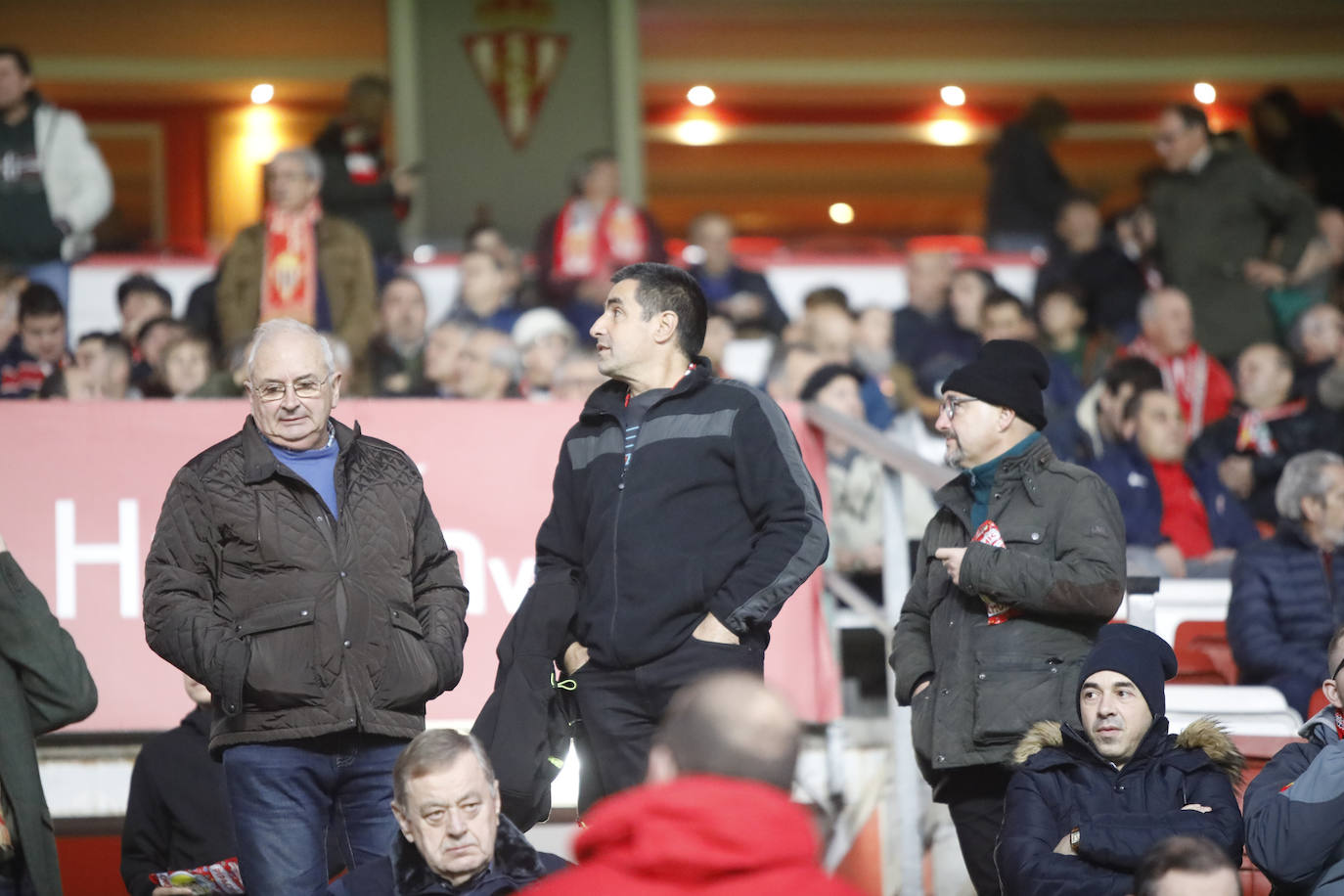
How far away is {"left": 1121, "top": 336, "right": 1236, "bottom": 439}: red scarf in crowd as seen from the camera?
33.9 feet

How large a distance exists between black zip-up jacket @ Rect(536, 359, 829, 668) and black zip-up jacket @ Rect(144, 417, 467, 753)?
0.41 meters

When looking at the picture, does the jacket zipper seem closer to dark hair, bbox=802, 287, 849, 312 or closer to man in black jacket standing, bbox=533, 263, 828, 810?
man in black jacket standing, bbox=533, 263, 828, 810

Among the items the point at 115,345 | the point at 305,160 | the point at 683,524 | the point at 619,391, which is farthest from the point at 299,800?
the point at 305,160

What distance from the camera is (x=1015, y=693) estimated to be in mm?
4965

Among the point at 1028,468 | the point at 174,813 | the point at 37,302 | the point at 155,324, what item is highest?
the point at 37,302

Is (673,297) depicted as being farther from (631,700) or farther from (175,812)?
(175,812)

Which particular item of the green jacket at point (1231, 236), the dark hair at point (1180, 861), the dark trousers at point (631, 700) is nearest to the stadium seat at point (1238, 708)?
the dark hair at point (1180, 861)

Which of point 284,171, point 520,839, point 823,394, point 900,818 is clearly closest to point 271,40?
point 284,171

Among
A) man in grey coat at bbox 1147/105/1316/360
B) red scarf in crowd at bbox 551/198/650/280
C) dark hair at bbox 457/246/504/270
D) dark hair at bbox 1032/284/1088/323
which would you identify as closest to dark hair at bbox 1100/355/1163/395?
dark hair at bbox 1032/284/1088/323

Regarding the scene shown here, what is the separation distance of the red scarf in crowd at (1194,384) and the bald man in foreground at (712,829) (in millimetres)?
7807

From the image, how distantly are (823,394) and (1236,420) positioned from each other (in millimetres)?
2160

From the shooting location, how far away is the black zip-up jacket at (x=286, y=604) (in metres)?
4.70

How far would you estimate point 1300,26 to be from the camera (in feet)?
55.1

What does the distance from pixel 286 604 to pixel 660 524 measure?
3.05 ft
